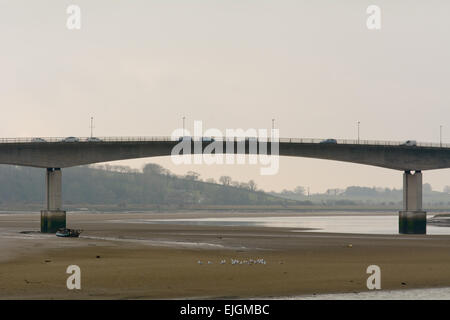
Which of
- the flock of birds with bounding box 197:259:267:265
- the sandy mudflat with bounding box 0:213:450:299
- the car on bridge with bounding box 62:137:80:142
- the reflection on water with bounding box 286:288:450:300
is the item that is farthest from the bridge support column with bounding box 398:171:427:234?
the reflection on water with bounding box 286:288:450:300

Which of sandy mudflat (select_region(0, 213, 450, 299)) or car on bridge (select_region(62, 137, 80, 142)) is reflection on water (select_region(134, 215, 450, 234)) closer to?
car on bridge (select_region(62, 137, 80, 142))

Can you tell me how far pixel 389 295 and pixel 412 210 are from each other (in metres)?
67.5

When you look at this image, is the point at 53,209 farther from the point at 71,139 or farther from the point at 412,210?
the point at 412,210

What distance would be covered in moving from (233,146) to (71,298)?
2725 inches

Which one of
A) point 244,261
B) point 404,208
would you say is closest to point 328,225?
point 404,208

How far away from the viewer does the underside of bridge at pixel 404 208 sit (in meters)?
90.5

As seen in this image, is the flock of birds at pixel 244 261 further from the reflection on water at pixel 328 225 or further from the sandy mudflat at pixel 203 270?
the reflection on water at pixel 328 225

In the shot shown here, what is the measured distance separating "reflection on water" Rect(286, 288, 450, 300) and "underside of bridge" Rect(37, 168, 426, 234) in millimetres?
61787

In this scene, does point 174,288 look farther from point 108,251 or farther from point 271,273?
point 108,251

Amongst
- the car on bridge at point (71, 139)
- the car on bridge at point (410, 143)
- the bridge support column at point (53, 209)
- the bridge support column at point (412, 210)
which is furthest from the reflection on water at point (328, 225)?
the car on bridge at point (71, 139)

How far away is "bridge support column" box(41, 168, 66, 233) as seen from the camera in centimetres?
9031

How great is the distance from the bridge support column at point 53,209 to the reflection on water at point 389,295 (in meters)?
61.8

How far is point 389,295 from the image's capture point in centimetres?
3269
